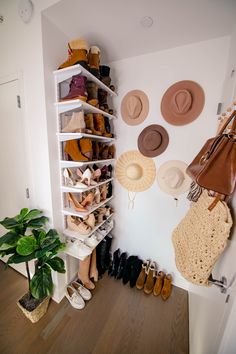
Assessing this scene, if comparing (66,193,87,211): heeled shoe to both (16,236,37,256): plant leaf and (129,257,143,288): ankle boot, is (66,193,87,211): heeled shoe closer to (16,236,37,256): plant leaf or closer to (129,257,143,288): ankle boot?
(16,236,37,256): plant leaf

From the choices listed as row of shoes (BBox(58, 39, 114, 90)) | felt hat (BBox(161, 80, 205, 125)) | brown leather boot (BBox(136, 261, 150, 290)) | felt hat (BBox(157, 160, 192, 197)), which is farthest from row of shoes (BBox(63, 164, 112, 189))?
brown leather boot (BBox(136, 261, 150, 290))

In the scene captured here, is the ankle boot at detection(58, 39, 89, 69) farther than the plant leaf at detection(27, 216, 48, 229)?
No

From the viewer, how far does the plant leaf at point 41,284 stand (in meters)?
0.97

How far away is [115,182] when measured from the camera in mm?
1649

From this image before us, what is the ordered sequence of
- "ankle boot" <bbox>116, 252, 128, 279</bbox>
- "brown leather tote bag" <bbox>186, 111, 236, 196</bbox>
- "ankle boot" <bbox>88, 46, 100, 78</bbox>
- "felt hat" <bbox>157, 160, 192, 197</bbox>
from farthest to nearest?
1. "ankle boot" <bbox>116, 252, 128, 279</bbox>
2. "felt hat" <bbox>157, 160, 192, 197</bbox>
3. "ankle boot" <bbox>88, 46, 100, 78</bbox>
4. "brown leather tote bag" <bbox>186, 111, 236, 196</bbox>

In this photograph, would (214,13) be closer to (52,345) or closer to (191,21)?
(191,21)

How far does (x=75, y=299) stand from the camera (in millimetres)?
1301

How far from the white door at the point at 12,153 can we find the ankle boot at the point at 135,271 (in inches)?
46.4

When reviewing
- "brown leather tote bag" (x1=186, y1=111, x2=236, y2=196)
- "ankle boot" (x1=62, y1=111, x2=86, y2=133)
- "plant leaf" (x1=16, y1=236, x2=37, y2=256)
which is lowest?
"plant leaf" (x1=16, y1=236, x2=37, y2=256)

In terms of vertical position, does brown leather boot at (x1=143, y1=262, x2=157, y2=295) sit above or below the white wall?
below

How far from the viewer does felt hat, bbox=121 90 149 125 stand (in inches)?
54.4

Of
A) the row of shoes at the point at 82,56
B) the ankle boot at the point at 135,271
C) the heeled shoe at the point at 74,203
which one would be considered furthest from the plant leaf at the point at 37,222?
the row of shoes at the point at 82,56

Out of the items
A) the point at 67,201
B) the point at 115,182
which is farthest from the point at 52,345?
the point at 115,182

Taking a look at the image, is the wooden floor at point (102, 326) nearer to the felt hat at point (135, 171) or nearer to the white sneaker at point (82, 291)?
the white sneaker at point (82, 291)
